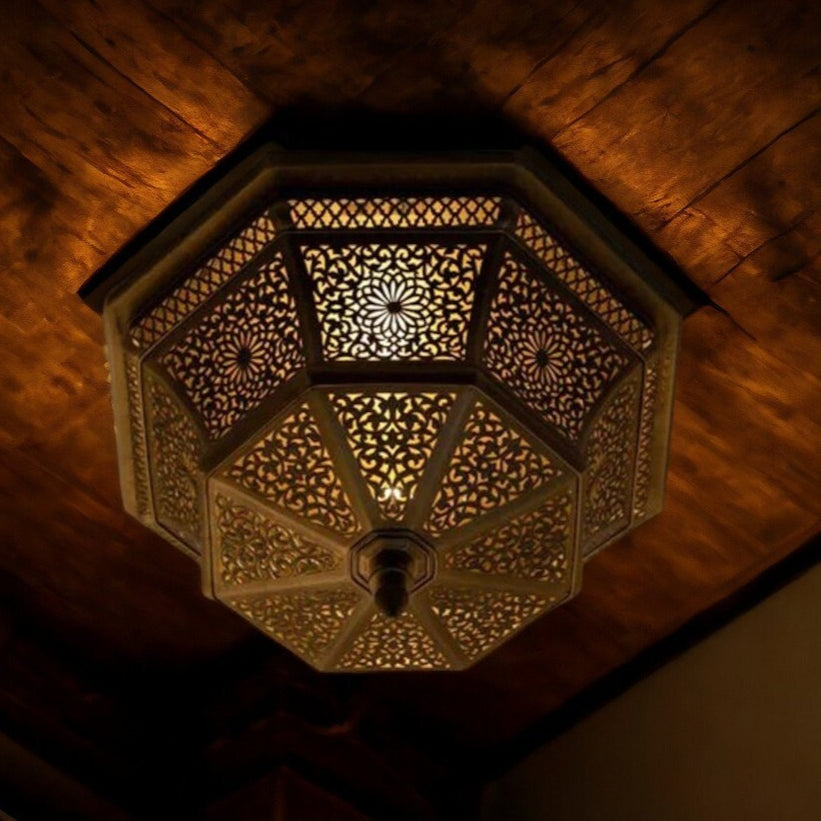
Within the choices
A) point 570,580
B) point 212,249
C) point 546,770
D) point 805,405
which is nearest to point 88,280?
point 212,249

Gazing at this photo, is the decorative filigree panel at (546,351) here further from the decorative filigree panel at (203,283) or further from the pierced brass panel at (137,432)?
the pierced brass panel at (137,432)

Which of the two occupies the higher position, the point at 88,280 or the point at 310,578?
the point at 88,280

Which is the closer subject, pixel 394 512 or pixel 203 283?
pixel 394 512

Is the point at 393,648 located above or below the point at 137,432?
below

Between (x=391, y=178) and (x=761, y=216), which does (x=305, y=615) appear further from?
(x=761, y=216)

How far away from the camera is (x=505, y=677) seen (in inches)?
173

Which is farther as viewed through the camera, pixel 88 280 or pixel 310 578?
pixel 88 280

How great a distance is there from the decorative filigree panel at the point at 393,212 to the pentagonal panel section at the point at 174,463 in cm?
49

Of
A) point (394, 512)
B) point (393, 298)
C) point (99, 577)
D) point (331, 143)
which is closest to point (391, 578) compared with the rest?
point (394, 512)

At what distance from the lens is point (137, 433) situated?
3.47 metres

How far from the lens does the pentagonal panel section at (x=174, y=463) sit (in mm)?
3309

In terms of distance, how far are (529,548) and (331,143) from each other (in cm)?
93

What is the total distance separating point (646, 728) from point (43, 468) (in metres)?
1.70

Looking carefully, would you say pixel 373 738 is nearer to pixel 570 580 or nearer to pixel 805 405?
pixel 570 580
